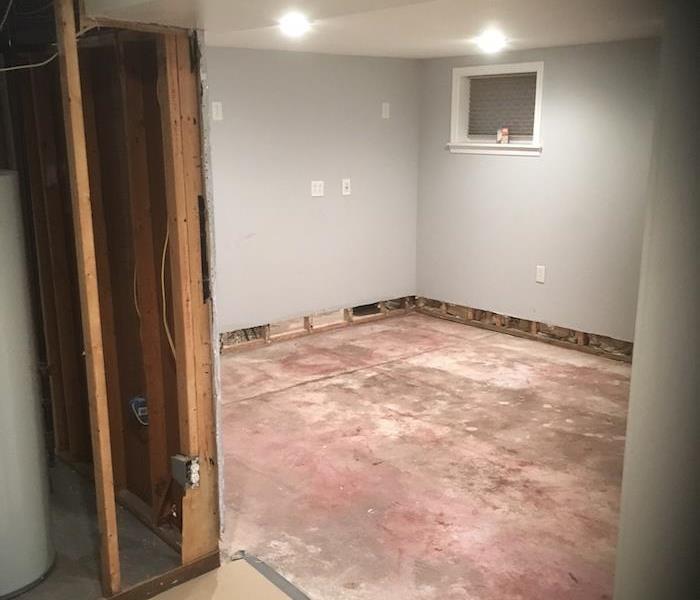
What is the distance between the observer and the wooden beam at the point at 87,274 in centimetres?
197

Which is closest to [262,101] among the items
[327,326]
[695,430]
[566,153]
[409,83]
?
[409,83]

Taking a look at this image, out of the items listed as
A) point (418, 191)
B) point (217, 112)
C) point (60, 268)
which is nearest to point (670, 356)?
point (60, 268)

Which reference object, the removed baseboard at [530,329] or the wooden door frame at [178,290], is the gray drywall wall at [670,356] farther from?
the removed baseboard at [530,329]

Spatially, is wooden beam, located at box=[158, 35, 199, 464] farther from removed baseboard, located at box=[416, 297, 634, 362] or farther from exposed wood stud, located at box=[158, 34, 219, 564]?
removed baseboard, located at box=[416, 297, 634, 362]

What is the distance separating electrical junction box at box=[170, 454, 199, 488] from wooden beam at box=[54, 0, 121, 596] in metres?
0.28

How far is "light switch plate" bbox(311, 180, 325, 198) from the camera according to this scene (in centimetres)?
534

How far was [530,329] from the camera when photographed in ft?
18.0

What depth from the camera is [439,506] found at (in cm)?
303

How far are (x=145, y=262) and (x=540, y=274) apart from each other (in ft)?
11.3

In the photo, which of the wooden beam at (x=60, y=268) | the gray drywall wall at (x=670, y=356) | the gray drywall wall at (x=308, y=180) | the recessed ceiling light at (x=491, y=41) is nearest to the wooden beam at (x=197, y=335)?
the wooden beam at (x=60, y=268)

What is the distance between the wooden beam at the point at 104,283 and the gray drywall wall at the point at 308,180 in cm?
201

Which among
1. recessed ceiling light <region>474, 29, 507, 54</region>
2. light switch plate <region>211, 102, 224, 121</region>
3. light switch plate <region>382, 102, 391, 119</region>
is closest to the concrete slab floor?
light switch plate <region>211, 102, 224, 121</region>

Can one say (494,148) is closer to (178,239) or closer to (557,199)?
→ (557,199)

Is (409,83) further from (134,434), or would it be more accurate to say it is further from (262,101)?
(134,434)
